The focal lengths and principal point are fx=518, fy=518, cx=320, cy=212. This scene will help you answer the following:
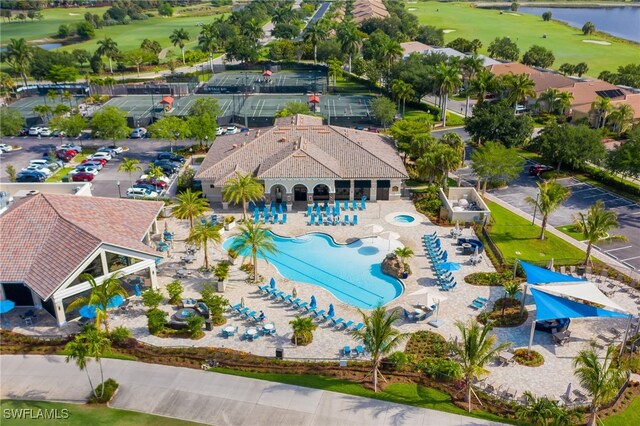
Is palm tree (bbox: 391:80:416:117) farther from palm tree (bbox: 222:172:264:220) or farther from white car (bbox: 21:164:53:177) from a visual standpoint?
white car (bbox: 21:164:53:177)

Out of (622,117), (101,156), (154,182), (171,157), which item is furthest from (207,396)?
(622,117)

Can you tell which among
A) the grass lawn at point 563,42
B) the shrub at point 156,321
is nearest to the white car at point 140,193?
the shrub at point 156,321

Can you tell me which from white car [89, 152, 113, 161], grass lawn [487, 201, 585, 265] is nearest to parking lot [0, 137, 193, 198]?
white car [89, 152, 113, 161]

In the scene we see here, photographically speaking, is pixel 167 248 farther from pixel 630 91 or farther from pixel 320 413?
pixel 630 91

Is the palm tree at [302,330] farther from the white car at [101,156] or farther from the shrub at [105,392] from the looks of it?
the white car at [101,156]

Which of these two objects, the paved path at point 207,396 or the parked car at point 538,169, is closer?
the paved path at point 207,396

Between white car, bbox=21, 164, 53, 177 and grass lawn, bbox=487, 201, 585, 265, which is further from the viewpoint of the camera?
white car, bbox=21, 164, 53, 177

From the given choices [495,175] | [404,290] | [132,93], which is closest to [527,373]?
[404,290]
